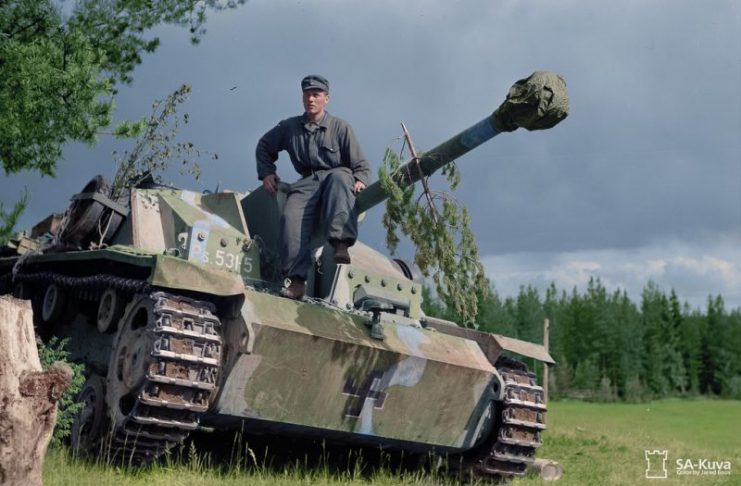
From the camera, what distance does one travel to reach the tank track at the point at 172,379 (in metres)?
7.23

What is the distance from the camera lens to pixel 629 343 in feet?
250

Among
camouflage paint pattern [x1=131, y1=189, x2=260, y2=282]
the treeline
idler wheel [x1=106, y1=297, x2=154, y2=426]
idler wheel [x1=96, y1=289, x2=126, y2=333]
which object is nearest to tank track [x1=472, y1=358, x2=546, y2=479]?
camouflage paint pattern [x1=131, y1=189, x2=260, y2=282]

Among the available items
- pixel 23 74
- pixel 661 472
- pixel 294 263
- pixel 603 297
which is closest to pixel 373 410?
pixel 294 263

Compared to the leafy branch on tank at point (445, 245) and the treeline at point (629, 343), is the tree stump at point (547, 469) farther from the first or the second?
the treeline at point (629, 343)

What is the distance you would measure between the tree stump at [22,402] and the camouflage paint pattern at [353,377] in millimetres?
2214

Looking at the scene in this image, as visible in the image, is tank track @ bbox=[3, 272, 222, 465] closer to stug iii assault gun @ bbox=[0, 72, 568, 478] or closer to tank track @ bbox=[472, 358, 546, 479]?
stug iii assault gun @ bbox=[0, 72, 568, 478]

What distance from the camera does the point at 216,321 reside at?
24.8 feet

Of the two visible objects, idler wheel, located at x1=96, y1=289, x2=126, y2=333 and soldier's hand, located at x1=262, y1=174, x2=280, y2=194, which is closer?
idler wheel, located at x1=96, y1=289, x2=126, y2=333

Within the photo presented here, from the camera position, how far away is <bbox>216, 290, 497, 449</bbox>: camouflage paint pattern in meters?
7.66

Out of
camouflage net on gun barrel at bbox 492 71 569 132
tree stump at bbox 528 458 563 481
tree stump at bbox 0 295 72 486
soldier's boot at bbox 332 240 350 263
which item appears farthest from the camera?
tree stump at bbox 528 458 563 481

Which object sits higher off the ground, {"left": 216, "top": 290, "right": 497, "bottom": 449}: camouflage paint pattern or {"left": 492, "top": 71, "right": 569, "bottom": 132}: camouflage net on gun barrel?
{"left": 492, "top": 71, "right": 569, "bottom": 132}: camouflage net on gun barrel

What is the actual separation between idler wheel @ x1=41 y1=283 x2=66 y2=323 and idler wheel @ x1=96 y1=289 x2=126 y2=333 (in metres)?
1.20

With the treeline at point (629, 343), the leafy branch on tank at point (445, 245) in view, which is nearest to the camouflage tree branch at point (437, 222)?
the leafy branch on tank at point (445, 245)

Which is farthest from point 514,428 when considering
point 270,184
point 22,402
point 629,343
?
point 629,343
